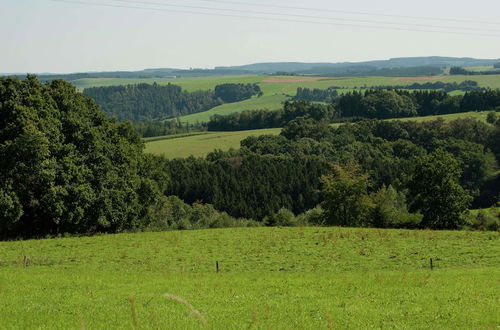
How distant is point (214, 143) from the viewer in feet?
595

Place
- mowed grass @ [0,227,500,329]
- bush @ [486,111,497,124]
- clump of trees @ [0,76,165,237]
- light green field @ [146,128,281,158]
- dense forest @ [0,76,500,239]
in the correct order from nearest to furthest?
mowed grass @ [0,227,500,329] < clump of trees @ [0,76,165,237] < dense forest @ [0,76,500,239] < bush @ [486,111,497,124] < light green field @ [146,128,281,158]

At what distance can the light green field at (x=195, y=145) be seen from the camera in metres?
168

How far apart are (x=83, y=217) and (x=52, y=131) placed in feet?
28.0

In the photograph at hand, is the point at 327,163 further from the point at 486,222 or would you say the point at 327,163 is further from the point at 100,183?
the point at 100,183

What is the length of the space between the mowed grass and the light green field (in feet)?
394

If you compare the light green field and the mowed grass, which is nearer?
the mowed grass

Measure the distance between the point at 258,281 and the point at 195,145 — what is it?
15543cm

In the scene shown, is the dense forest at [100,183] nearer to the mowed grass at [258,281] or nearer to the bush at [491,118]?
the mowed grass at [258,281]

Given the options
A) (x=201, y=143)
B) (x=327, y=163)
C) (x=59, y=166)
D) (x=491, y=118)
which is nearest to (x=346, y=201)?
(x=59, y=166)

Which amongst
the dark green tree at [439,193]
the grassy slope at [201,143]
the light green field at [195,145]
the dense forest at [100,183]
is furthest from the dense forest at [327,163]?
the dark green tree at [439,193]

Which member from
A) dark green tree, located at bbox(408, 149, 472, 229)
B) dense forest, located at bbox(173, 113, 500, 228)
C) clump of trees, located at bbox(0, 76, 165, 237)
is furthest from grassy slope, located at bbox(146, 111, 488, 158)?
dark green tree, located at bbox(408, 149, 472, 229)

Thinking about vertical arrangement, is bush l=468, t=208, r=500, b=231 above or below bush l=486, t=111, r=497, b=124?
below

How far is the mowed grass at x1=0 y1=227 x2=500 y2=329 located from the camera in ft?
57.9

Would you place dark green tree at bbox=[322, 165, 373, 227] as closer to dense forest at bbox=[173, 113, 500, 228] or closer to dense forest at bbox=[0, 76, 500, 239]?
dense forest at bbox=[0, 76, 500, 239]
